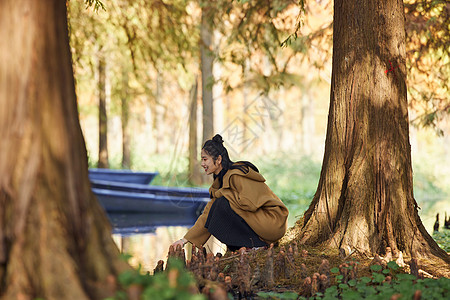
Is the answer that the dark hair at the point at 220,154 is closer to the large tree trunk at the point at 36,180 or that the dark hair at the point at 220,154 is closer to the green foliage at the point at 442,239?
the large tree trunk at the point at 36,180

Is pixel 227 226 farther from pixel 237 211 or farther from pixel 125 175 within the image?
pixel 125 175

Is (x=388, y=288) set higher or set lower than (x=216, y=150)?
lower

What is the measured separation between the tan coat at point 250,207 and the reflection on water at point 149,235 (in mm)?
1071

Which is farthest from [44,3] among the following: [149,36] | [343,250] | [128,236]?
[149,36]

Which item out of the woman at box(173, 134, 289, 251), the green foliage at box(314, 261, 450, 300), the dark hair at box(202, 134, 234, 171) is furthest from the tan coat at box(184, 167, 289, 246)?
the green foliage at box(314, 261, 450, 300)

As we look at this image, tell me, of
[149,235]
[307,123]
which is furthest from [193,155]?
[307,123]

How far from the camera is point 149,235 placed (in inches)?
386

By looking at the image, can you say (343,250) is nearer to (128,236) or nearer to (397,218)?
(397,218)

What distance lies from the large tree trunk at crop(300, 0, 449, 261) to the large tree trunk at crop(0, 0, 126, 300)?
2.91 metres

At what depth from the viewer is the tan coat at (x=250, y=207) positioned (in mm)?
5375

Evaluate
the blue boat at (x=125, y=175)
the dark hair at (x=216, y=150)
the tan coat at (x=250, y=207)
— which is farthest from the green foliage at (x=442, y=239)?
the blue boat at (x=125, y=175)

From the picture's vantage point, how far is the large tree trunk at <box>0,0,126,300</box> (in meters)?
2.70

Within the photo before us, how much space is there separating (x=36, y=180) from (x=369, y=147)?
3247mm

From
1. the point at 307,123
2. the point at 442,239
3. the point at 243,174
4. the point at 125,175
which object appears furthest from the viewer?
the point at 307,123
